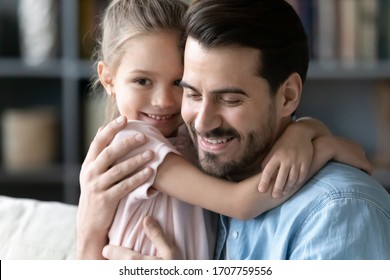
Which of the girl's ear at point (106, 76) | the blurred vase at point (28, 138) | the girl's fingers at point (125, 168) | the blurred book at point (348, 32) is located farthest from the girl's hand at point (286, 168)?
the blurred vase at point (28, 138)

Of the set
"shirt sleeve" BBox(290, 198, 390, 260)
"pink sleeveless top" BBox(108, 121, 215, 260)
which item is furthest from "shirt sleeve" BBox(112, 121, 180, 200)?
"shirt sleeve" BBox(290, 198, 390, 260)

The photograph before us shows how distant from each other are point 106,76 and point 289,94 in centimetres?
40

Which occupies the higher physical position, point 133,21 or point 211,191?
point 133,21

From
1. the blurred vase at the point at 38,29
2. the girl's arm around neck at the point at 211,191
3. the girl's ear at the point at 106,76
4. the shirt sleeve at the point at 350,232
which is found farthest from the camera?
the blurred vase at the point at 38,29

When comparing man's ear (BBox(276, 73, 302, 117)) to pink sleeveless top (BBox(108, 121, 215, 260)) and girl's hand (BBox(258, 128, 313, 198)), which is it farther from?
pink sleeveless top (BBox(108, 121, 215, 260))

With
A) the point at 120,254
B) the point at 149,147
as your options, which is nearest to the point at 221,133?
the point at 149,147

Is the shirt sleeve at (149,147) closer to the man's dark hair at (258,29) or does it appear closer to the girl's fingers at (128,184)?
the girl's fingers at (128,184)

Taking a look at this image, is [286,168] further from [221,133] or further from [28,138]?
[28,138]

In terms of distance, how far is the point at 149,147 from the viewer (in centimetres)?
131

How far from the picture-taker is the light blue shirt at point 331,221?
1.12 m

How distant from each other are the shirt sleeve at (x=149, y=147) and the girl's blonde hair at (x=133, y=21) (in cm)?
17
